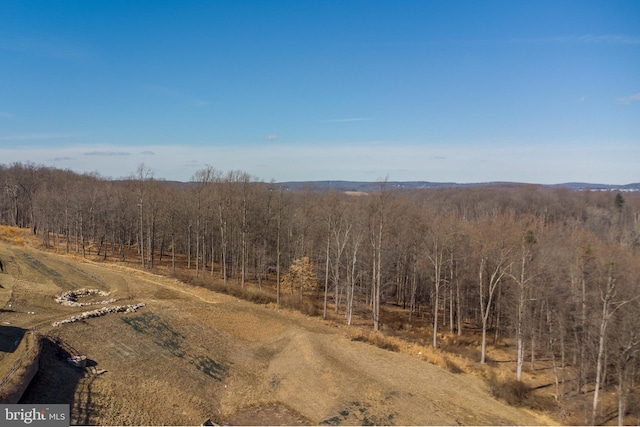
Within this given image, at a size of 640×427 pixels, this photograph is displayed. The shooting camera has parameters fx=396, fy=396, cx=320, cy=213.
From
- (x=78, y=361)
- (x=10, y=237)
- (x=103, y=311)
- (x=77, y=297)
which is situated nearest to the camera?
(x=78, y=361)

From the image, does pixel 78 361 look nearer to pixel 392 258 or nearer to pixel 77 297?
pixel 77 297

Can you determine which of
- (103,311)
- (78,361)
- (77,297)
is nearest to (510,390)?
(78,361)

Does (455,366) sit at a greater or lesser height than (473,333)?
greater

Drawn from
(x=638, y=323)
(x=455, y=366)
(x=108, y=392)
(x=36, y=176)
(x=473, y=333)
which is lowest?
(x=473, y=333)

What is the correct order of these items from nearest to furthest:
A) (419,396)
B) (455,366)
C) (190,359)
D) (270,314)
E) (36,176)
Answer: (419,396), (190,359), (455,366), (270,314), (36,176)

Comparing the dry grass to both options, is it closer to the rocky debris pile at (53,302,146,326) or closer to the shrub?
the rocky debris pile at (53,302,146,326)

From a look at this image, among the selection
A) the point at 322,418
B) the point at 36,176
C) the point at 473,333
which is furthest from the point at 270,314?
the point at 36,176

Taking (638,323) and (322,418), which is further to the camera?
(638,323)

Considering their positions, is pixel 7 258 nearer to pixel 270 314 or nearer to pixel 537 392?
pixel 270 314
